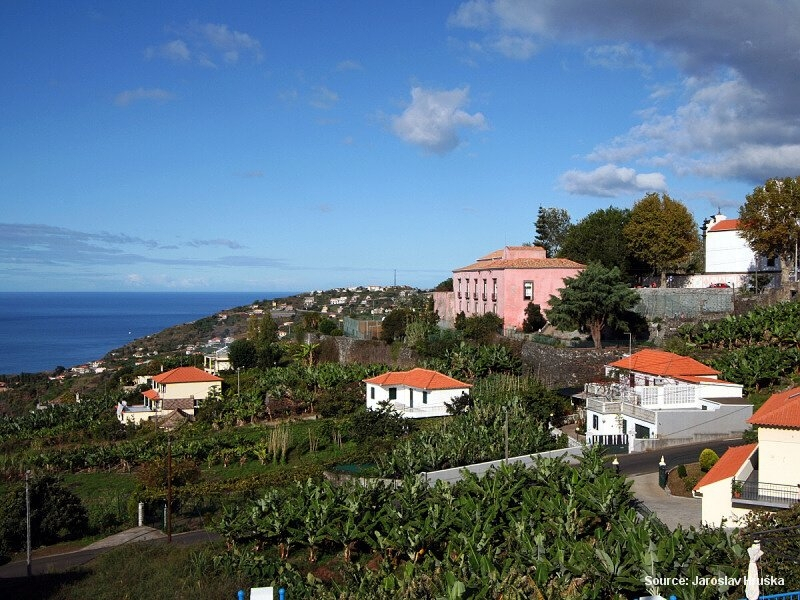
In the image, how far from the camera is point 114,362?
89.1 m

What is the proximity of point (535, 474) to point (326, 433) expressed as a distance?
52.0 ft

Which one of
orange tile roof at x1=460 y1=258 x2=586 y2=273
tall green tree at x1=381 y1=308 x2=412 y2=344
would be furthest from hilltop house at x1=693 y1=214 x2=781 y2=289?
tall green tree at x1=381 y1=308 x2=412 y2=344

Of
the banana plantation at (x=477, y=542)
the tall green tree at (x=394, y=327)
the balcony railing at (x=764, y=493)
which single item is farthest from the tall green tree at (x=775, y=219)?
the balcony railing at (x=764, y=493)

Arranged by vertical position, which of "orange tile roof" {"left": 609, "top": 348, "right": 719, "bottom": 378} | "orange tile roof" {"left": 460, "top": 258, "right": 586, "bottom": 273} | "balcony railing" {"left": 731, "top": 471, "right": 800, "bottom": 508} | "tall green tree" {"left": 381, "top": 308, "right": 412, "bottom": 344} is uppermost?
"orange tile roof" {"left": 460, "top": 258, "right": 586, "bottom": 273}

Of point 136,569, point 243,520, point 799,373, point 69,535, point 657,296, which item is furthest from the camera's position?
point 657,296

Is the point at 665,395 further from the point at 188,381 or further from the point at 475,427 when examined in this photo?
the point at 188,381

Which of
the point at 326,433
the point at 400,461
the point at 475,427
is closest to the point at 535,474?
the point at 400,461

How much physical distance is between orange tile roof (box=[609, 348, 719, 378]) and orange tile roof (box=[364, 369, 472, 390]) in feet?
27.9

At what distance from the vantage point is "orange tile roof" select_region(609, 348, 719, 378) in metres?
30.1

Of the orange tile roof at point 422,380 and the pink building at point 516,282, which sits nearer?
the orange tile roof at point 422,380

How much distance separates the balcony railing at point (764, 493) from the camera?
15896mm

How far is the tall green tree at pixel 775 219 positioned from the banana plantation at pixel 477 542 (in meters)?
26.8

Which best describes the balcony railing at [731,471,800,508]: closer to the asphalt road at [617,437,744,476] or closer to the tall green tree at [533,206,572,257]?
the asphalt road at [617,437,744,476]

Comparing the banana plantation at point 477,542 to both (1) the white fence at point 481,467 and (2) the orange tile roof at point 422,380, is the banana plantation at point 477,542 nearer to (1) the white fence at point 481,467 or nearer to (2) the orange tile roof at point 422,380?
(1) the white fence at point 481,467
